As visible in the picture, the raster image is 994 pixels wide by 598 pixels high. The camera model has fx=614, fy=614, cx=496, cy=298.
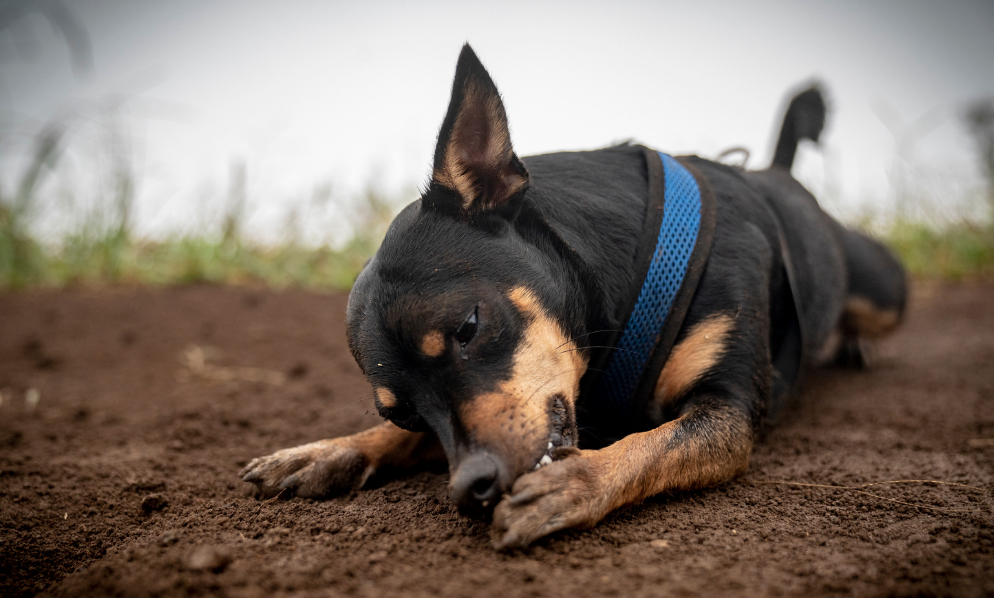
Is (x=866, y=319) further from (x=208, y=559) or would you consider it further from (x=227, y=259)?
(x=227, y=259)

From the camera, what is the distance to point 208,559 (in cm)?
143

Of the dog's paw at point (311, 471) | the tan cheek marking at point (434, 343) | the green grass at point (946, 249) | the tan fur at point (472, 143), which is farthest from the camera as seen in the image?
the green grass at point (946, 249)

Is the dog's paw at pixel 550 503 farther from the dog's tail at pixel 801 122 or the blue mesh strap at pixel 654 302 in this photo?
the dog's tail at pixel 801 122

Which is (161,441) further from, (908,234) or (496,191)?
(908,234)

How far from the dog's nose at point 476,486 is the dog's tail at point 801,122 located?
303 cm

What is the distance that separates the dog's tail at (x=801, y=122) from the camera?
373cm

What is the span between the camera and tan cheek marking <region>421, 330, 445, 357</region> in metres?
1.78

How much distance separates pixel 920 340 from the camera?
4898 millimetres

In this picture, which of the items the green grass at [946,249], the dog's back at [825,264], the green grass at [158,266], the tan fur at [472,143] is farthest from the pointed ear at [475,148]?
the green grass at [946,249]

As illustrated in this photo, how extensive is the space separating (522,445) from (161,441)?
76.5 inches

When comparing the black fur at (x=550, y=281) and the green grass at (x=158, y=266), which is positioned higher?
the black fur at (x=550, y=281)

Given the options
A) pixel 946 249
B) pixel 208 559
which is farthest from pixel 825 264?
pixel 946 249

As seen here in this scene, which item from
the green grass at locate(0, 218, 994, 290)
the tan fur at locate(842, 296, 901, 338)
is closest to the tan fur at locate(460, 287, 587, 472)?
the tan fur at locate(842, 296, 901, 338)

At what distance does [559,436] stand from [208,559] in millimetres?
968
